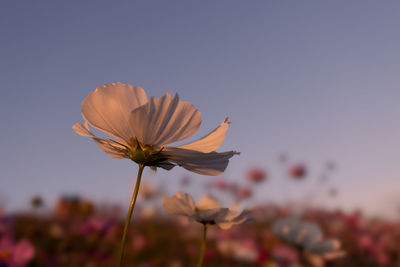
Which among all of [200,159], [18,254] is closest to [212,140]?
[200,159]

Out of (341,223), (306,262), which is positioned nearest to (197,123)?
(306,262)

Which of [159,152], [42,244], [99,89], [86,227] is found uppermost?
[99,89]

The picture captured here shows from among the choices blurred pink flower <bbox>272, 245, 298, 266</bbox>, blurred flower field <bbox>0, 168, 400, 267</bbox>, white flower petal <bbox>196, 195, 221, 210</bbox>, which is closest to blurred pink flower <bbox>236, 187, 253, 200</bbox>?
blurred flower field <bbox>0, 168, 400, 267</bbox>

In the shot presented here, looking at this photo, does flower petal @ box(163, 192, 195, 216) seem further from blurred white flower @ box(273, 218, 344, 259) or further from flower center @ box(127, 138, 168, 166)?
blurred white flower @ box(273, 218, 344, 259)

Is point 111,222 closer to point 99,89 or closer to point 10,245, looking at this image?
point 10,245

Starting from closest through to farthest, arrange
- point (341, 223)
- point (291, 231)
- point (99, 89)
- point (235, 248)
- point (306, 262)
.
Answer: point (99, 89), point (291, 231), point (235, 248), point (306, 262), point (341, 223)

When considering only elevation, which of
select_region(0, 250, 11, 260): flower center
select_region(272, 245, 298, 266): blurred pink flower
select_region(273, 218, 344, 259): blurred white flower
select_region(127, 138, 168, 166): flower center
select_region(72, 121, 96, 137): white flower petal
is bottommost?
select_region(0, 250, 11, 260): flower center

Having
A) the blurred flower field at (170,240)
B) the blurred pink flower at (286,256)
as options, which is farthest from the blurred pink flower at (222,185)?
the blurred pink flower at (286,256)

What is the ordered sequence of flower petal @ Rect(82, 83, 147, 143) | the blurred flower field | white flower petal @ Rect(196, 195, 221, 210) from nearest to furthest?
flower petal @ Rect(82, 83, 147, 143)
white flower petal @ Rect(196, 195, 221, 210)
the blurred flower field
